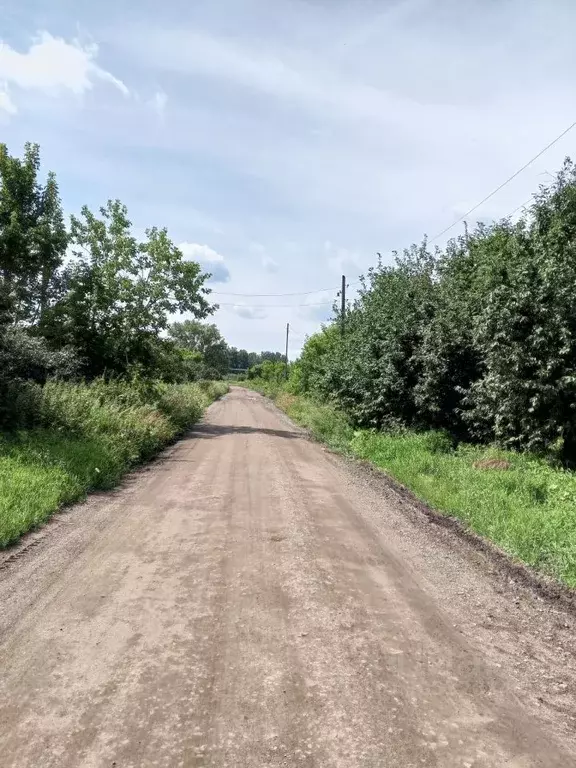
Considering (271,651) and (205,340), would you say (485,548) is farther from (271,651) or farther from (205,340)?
(205,340)

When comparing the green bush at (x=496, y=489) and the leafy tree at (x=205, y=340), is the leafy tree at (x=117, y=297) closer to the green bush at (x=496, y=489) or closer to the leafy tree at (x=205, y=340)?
the green bush at (x=496, y=489)

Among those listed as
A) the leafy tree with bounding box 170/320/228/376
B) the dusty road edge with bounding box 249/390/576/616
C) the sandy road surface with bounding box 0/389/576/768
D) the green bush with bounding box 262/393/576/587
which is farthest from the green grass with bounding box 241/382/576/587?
the leafy tree with bounding box 170/320/228/376

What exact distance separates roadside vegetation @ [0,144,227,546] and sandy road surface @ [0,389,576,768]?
1987 mm

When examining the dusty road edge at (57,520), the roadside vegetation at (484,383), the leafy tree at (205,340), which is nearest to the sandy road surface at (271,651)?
the dusty road edge at (57,520)

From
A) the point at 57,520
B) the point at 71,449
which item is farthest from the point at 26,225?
the point at 57,520

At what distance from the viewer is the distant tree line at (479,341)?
11852mm

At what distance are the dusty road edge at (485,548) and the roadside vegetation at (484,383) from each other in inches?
5.7

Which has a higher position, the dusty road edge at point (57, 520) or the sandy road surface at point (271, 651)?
the dusty road edge at point (57, 520)

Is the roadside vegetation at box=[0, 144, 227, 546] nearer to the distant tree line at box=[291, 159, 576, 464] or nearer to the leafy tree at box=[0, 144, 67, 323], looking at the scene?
the leafy tree at box=[0, 144, 67, 323]

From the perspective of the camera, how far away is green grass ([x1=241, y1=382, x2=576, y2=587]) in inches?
275

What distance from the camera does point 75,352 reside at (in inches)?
763

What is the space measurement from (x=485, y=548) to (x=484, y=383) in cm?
668

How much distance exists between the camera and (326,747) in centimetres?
326

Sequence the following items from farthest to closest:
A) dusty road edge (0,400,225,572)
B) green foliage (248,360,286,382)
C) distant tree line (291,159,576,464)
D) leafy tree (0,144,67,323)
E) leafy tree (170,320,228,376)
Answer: leafy tree (170,320,228,376) < green foliage (248,360,286,382) < leafy tree (0,144,67,323) < distant tree line (291,159,576,464) < dusty road edge (0,400,225,572)
